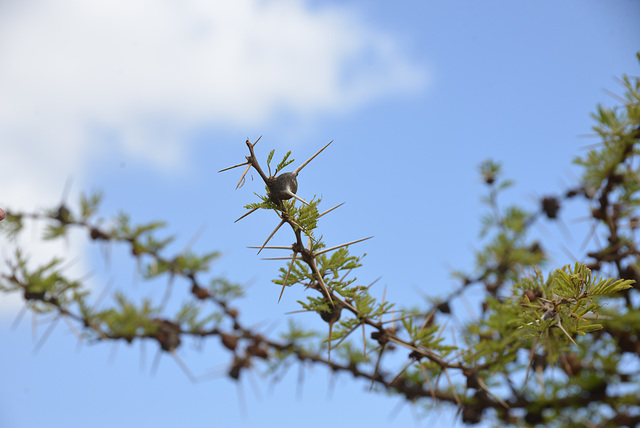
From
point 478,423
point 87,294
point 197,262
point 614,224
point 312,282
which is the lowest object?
point 478,423

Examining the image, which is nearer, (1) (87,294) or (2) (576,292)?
(2) (576,292)

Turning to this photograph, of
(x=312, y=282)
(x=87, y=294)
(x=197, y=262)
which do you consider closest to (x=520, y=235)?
(x=197, y=262)

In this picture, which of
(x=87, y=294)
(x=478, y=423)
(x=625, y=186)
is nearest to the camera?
(x=478, y=423)

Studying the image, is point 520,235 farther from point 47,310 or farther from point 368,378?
point 47,310

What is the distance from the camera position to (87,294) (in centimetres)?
143

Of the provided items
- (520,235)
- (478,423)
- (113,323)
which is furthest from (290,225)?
(520,235)

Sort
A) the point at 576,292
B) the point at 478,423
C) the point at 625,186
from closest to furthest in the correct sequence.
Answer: the point at 576,292, the point at 478,423, the point at 625,186

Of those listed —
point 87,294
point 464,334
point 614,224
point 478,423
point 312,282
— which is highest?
point 87,294

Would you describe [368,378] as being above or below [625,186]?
below

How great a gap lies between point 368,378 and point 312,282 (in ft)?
2.70

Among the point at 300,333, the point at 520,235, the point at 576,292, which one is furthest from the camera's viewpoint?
the point at 520,235

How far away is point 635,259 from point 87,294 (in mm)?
1502

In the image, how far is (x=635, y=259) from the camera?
1178mm

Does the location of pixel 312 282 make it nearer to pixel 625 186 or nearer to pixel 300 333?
pixel 300 333
